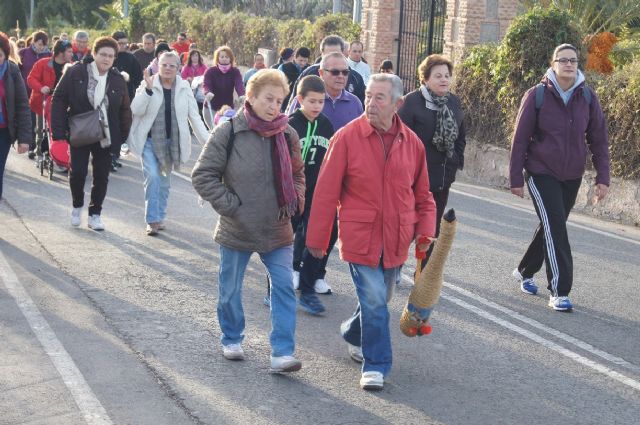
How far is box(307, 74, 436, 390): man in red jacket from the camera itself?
657 centimetres

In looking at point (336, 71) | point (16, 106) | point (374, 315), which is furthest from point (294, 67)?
point (374, 315)

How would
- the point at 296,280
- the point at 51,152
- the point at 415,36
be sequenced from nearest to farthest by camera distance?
the point at 296,280 < the point at 51,152 < the point at 415,36

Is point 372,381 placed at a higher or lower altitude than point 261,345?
higher

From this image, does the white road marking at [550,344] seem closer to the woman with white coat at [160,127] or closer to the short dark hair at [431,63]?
the short dark hair at [431,63]

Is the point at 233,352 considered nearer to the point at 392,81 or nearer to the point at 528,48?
the point at 392,81

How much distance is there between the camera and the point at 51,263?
32.1 ft

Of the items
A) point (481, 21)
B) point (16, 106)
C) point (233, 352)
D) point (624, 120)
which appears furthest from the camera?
point (481, 21)

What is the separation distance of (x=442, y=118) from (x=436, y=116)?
0.05 m

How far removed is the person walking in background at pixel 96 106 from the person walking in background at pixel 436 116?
3641 millimetres

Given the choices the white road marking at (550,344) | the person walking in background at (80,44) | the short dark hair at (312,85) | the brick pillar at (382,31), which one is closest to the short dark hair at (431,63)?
the short dark hair at (312,85)

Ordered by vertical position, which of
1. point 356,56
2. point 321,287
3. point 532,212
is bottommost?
point 532,212

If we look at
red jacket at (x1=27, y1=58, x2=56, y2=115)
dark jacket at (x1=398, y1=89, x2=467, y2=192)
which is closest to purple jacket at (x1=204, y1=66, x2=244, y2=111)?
red jacket at (x1=27, y1=58, x2=56, y2=115)

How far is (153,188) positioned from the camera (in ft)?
37.3

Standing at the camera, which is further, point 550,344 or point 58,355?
point 550,344
